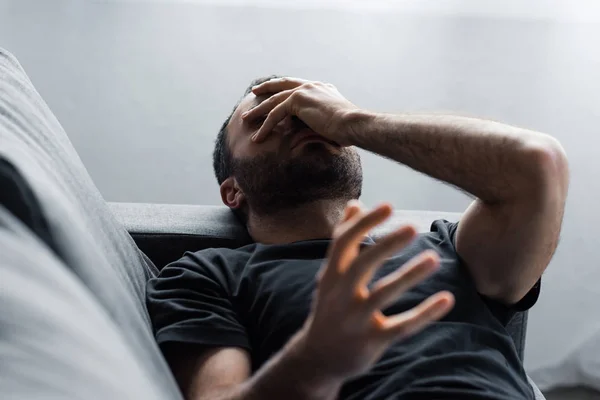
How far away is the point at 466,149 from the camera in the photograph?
1009 millimetres

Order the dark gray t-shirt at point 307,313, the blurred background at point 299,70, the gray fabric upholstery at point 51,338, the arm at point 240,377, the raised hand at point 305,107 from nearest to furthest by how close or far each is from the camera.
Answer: the gray fabric upholstery at point 51,338, the arm at point 240,377, the dark gray t-shirt at point 307,313, the raised hand at point 305,107, the blurred background at point 299,70

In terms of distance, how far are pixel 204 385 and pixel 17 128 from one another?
0.40 m

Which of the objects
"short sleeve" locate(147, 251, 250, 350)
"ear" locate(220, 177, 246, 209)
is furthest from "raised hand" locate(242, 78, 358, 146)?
"short sleeve" locate(147, 251, 250, 350)

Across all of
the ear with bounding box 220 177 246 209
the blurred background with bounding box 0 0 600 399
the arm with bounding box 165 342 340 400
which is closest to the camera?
the arm with bounding box 165 342 340 400

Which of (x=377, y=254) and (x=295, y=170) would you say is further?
(x=295, y=170)

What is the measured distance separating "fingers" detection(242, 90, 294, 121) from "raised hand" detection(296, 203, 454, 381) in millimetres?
682

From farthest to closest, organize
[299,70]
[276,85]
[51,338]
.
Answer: [299,70], [276,85], [51,338]

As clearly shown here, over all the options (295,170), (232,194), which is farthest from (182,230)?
(295,170)

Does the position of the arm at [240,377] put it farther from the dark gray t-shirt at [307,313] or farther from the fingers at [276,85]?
the fingers at [276,85]

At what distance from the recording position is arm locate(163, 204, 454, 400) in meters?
0.57

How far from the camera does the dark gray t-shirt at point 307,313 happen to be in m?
0.91

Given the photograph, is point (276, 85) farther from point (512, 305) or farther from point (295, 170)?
point (512, 305)

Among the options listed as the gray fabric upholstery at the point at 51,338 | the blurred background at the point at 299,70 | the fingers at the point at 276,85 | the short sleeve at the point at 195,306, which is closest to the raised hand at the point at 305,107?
the fingers at the point at 276,85

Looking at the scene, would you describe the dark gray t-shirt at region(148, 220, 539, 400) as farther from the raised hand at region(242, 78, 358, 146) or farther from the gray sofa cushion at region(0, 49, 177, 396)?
the raised hand at region(242, 78, 358, 146)
